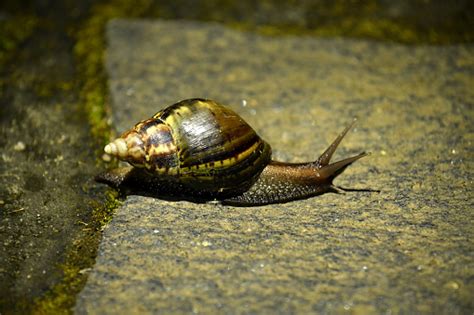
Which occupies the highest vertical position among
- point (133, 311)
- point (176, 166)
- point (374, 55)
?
point (374, 55)

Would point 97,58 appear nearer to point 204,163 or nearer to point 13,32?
point 13,32

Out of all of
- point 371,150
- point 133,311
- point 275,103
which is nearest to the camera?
point 133,311

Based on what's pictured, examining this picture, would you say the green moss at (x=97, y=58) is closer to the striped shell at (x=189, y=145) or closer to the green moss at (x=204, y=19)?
the green moss at (x=204, y=19)

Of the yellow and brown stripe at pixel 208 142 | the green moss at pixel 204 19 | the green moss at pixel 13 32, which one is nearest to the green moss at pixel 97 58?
the green moss at pixel 204 19

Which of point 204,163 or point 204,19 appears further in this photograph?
point 204,19

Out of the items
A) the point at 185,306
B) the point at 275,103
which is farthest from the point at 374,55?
the point at 185,306

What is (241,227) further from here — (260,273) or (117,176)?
(117,176)

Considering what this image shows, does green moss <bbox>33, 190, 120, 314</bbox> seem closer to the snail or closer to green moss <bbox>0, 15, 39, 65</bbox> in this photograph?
the snail

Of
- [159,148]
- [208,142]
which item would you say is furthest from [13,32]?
[208,142]
